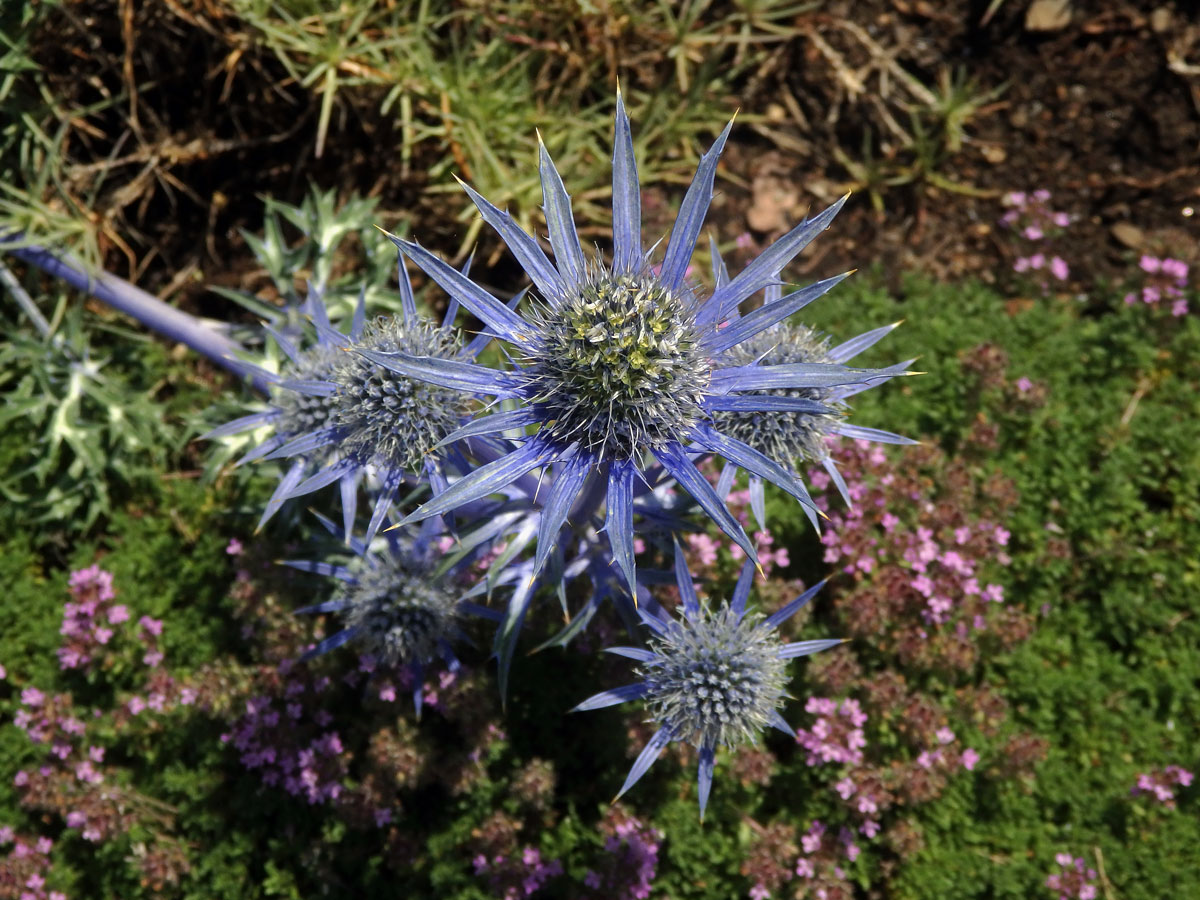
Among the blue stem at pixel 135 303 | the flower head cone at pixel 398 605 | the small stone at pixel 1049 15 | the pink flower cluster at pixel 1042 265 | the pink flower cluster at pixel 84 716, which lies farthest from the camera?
the small stone at pixel 1049 15

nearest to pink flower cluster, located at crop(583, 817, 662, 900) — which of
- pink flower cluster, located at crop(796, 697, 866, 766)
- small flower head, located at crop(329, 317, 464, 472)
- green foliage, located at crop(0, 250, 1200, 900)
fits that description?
green foliage, located at crop(0, 250, 1200, 900)

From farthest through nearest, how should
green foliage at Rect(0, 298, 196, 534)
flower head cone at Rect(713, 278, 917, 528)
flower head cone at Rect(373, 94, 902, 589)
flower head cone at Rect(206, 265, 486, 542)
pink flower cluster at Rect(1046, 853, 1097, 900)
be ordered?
green foliage at Rect(0, 298, 196, 534) → pink flower cluster at Rect(1046, 853, 1097, 900) → flower head cone at Rect(713, 278, 917, 528) → flower head cone at Rect(206, 265, 486, 542) → flower head cone at Rect(373, 94, 902, 589)

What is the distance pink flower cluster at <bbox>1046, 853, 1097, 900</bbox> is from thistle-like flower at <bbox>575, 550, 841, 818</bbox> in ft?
5.69

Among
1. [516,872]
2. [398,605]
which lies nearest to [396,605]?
[398,605]

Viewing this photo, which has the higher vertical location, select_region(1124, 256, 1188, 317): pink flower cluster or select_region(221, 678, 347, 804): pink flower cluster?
select_region(1124, 256, 1188, 317): pink flower cluster

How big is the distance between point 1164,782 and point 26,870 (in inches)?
184

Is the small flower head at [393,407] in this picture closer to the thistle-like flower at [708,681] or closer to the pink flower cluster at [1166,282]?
the thistle-like flower at [708,681]

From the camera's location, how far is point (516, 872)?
3336 mm

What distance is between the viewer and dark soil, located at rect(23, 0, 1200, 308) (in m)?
4.36

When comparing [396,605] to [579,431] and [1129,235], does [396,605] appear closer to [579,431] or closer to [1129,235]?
[579,431]

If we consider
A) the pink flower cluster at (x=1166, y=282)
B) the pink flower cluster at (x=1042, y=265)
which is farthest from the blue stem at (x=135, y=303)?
the pink flower cluster at (x=1166, y=282)

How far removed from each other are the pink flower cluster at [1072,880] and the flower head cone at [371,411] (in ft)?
9.78

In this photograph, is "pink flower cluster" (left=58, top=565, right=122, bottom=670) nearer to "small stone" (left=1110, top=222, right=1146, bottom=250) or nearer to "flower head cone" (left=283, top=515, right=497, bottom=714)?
"flower head cone" (left=283, top=515, right=497, bottom=714)

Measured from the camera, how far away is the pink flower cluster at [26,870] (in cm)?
348
